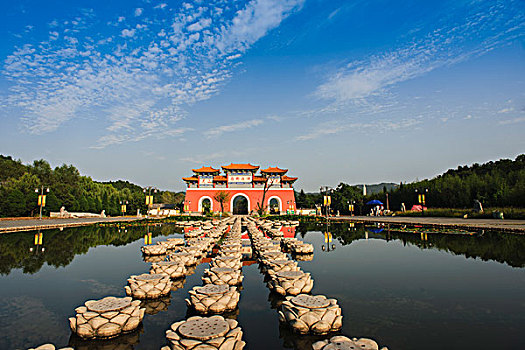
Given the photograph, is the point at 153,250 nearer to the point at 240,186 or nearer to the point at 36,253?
the point at 36,253

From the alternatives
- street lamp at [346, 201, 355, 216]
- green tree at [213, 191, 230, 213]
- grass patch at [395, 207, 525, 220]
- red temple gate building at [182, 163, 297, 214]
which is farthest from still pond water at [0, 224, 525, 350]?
red temple gate building at [182, 163, 297, 214]

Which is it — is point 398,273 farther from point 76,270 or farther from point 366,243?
point 76,270

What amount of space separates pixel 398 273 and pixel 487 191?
2341 cm

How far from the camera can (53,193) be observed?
31.0 meters

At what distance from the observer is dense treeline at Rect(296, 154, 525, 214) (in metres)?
22.8

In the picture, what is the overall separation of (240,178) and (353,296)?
37047 millimetres

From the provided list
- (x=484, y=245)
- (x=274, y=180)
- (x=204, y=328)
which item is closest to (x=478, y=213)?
(x=484, y=245)

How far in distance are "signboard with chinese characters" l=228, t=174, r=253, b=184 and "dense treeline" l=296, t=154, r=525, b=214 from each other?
43.7 ft

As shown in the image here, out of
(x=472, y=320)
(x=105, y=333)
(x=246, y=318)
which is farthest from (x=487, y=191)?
(x=105, y=333)

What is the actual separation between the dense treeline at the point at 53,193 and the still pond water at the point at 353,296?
71.4 feet

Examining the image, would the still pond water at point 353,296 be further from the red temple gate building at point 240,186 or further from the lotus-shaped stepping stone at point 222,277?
the red temple gate building at point 240,186

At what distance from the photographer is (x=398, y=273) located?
678 centimetres

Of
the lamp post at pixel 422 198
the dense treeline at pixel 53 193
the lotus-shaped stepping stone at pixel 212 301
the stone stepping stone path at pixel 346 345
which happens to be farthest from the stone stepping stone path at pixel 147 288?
the dense treeline at pixel 53 193

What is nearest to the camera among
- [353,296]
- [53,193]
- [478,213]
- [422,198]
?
[353,296]
